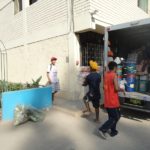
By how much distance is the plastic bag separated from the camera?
5941mm

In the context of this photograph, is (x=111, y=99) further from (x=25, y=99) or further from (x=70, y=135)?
(x=25, y=99)

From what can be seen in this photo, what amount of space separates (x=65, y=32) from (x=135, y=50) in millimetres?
2974

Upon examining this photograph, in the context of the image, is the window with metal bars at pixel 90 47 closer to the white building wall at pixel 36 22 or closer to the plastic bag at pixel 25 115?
the white building wall at pixel 36 22

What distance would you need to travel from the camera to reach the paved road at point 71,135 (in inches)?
181

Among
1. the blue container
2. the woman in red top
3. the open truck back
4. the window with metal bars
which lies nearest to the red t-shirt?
the woman in red top

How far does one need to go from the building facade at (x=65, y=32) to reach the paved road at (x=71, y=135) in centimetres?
307

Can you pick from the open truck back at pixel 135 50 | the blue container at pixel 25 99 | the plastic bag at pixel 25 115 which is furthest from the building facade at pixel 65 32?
the plastic bag at pixel 25 115

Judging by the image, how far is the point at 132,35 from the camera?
7812 millimetres

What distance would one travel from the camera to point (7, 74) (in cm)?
1523

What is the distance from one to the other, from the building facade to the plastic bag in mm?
2880

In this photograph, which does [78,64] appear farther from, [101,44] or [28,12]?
[28,12]

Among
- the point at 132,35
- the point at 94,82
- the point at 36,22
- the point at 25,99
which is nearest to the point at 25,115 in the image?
the point at 25,99

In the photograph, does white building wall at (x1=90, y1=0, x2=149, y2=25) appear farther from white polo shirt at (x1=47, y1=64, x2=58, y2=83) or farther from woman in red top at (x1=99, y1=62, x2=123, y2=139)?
woman in red top at (x1=99, y1=62, x2=123, y2=139)

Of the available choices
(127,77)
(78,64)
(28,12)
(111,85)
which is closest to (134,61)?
(127,77)
